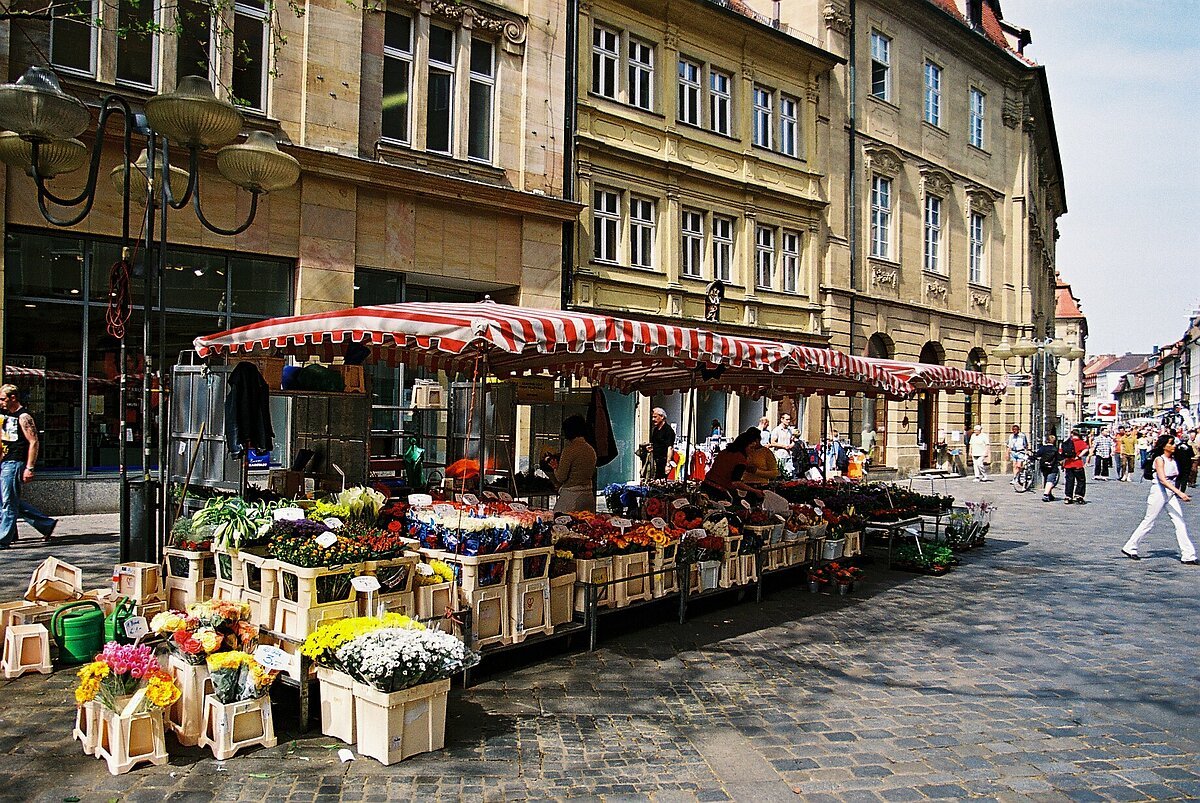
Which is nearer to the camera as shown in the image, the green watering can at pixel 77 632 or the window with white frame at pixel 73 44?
the green watering can at pixel 77 632

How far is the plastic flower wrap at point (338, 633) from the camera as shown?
5.01m

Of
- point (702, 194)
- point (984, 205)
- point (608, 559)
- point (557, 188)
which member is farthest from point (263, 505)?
point (984, 205)

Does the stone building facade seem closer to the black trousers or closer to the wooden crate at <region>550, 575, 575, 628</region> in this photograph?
the wooden crate at <region>550, 575, 575, 628</region>

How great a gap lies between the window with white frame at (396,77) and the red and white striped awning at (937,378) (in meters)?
9.40

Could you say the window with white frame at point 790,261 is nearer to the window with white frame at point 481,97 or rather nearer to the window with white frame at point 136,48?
the window with white frame at point 481,97

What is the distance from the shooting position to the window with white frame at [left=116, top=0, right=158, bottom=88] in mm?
13234

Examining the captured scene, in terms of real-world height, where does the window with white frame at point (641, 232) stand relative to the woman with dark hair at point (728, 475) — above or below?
above

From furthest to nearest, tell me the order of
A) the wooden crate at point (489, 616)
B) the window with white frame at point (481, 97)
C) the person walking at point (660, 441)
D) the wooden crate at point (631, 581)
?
the person walking at point (660, 441), the window with white frame at point (481, 97), the wooden crate at point (631, 581), the wooden crate at point (489, 616)

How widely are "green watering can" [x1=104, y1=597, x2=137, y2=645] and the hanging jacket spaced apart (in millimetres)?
1749

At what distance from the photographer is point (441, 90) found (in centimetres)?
1689

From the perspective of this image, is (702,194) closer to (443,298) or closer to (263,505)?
(443,298)

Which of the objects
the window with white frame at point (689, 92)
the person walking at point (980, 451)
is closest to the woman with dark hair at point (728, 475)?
the window with white frame at point (689, 92)

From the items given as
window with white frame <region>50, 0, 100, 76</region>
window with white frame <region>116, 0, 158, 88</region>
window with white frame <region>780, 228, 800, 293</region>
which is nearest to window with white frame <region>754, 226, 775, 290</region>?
window with white frame <region>780, 228, 800, 293</region>

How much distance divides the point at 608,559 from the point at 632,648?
2.35ft
